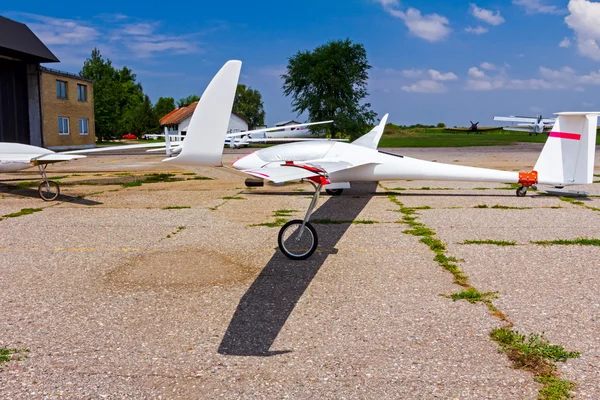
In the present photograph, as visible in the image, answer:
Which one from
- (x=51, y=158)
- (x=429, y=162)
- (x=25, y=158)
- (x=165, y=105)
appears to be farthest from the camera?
(x=165, y=105)

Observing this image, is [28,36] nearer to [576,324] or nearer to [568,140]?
[568,140]

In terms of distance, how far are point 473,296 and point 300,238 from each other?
291cm

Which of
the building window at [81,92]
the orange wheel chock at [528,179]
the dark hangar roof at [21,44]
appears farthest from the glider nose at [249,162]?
the building window at [81,92]

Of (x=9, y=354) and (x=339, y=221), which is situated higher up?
(x=339, y=221)

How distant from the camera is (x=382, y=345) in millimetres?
4766

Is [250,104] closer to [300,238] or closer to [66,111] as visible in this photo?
[66,111]

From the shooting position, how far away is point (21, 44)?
1724 inches

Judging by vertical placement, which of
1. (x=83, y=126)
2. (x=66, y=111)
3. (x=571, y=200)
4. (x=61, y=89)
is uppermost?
(x=61, y=89)

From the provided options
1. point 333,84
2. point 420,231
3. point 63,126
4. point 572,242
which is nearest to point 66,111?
point 63,126

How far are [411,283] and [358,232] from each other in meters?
3.31

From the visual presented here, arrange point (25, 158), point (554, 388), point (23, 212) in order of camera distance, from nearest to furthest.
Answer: point (554, 388), point (23, 212), point (25, 158)

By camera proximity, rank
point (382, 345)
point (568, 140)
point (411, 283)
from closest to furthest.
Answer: point (382, 345) < point (411, 283) < point (568, 140)

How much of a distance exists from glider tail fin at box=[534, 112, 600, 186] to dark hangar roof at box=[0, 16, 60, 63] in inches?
1638

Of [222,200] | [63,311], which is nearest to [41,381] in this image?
[63,311]
